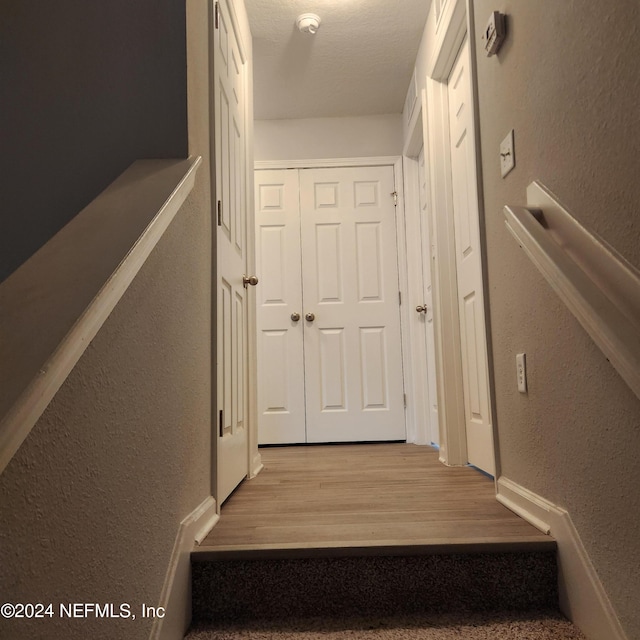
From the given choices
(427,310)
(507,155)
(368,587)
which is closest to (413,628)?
(368,587)

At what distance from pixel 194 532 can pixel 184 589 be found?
16cm

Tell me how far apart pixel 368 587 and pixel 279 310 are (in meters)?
2.92

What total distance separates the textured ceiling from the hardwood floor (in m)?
2.50

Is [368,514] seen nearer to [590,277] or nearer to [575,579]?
[575,579]

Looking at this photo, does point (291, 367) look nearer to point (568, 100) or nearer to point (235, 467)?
point (235, 467)

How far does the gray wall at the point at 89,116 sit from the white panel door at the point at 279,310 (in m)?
2.65

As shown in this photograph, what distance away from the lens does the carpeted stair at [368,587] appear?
1342 mm

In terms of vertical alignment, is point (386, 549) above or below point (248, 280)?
Result: below

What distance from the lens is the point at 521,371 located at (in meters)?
1.62

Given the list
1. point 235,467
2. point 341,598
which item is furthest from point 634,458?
point 235,467

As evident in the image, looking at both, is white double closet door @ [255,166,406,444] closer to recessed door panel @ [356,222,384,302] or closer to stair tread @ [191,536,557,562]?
recessed door panel @ [356,222,384,302]

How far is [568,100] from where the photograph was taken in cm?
127

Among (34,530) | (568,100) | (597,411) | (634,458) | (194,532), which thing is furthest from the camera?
(194,532)

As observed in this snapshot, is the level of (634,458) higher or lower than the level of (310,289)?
lower
